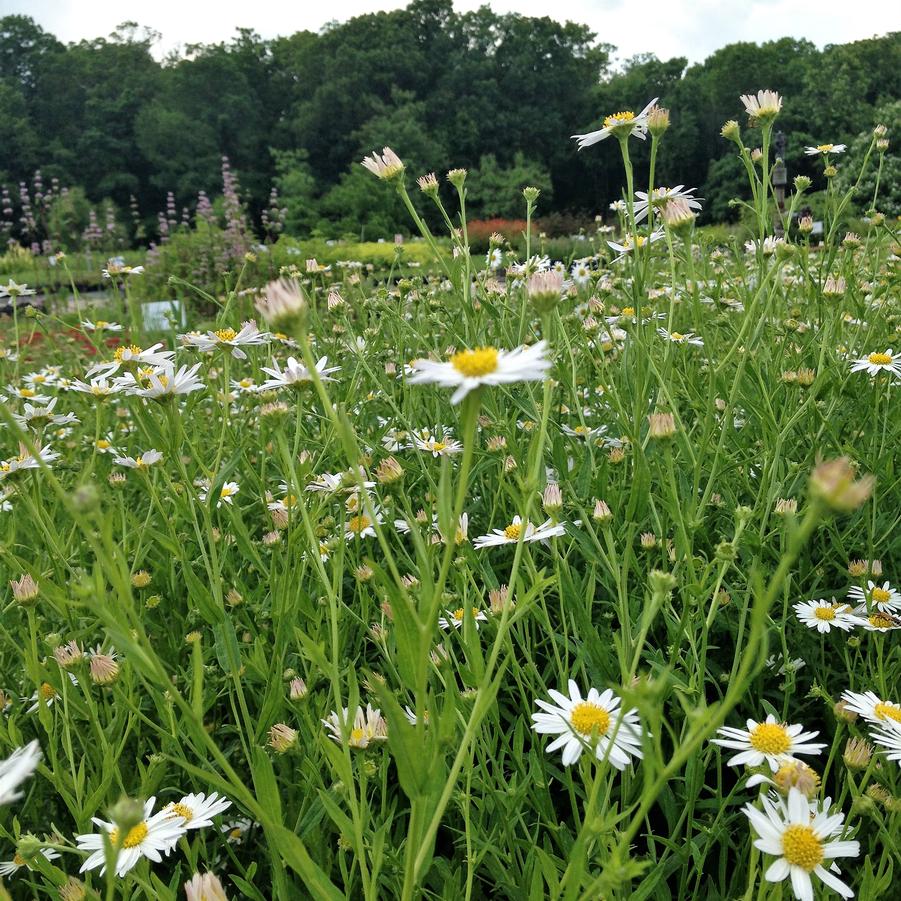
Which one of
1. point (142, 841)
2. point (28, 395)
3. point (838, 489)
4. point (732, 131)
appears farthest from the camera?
point (28, 395)

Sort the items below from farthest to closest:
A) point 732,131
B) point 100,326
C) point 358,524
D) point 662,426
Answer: point 100,326 < point 732,131 < point 358,524 < point 662,426

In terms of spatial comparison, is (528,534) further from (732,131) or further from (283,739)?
(732,131)

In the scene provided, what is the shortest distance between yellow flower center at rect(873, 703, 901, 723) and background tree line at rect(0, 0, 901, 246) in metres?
21.6

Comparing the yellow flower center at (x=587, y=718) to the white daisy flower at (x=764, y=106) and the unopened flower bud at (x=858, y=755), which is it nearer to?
the unopened flower bud at (x=858, y=755)

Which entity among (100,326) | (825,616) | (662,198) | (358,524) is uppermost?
(662,198)

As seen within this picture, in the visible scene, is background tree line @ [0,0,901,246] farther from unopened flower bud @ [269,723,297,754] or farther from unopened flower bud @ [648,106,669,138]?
unopened flower bud @ [269,723,297,754]

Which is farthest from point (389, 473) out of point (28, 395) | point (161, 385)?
point (28, 395)

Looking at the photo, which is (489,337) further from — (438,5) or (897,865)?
(438,5)

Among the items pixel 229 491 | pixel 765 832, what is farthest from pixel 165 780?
pixel 765 832

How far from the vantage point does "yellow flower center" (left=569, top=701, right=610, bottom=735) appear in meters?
0.75

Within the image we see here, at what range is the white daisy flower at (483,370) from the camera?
52 centimetres

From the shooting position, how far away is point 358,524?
1113mm

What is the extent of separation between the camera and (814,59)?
26.7 m

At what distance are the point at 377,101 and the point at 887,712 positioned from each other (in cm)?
2762
